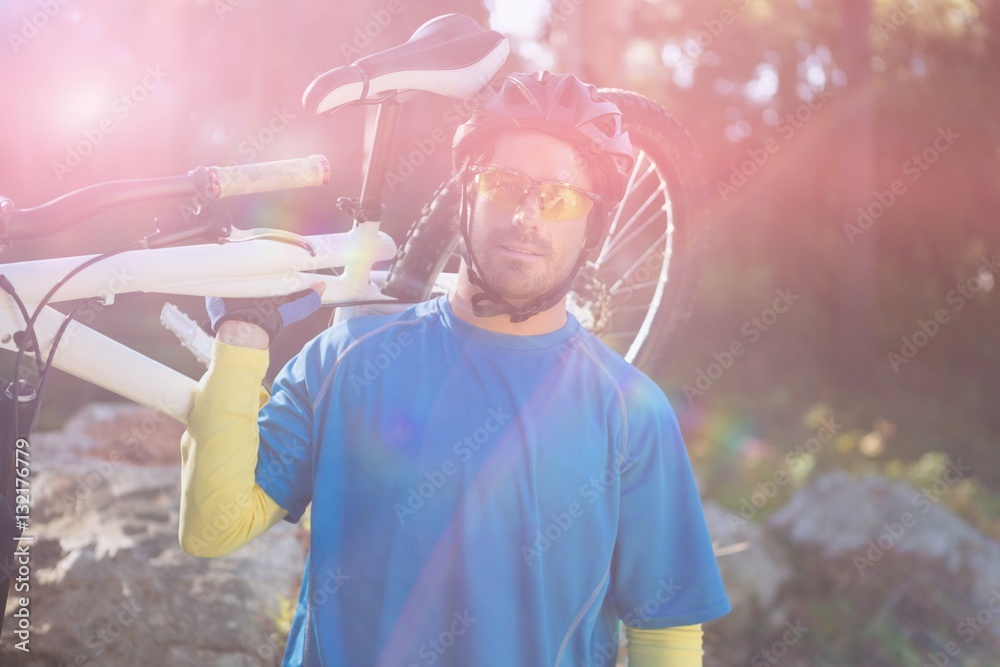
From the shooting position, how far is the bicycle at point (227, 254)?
1.91 meters

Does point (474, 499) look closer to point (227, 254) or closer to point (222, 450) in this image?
point (222, 450)

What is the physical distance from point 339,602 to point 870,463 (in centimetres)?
738

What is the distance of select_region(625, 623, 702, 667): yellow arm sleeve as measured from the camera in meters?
Result: 2.20

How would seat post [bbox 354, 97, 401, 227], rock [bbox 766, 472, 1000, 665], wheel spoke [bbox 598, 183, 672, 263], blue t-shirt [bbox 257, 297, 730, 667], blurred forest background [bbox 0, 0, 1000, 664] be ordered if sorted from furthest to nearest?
blurred forest background [bbox 0, 0, 1000, 664], rock [bbox 766, 472, 1000, 665], wheel spoke [bbox 598, 183, 672, 263], seat post [bbox 354, 97, 401, 227], blue t-shirt [bbox 257, 297, 730, 667]

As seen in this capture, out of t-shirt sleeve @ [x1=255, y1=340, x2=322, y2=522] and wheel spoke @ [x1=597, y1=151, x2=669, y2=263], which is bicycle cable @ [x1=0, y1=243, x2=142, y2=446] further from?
wheel spoke @ [x1=597, y1=151, x2=669, y2=263]

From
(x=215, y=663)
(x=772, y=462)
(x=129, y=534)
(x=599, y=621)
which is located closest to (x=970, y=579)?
(x=772, y=462)

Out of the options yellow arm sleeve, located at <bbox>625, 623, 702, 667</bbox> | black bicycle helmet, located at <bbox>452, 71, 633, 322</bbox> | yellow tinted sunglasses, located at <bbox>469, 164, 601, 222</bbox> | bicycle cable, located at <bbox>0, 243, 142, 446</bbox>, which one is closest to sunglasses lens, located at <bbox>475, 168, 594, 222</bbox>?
yellow tinted sunglasses, located at <bbox>469, 164, 601, 222</bbox>

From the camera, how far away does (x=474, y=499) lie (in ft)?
6.93

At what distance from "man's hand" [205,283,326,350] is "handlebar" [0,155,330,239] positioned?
28 cm

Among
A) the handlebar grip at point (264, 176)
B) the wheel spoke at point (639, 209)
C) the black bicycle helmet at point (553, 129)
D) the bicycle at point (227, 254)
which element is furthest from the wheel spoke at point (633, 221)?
the handlebar grip at point (264, 176)

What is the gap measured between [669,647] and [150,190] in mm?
1709

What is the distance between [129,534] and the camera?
12.0ft

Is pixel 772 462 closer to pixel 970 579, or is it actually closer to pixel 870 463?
pixel 870 463

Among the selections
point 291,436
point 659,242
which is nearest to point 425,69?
point 291,436
